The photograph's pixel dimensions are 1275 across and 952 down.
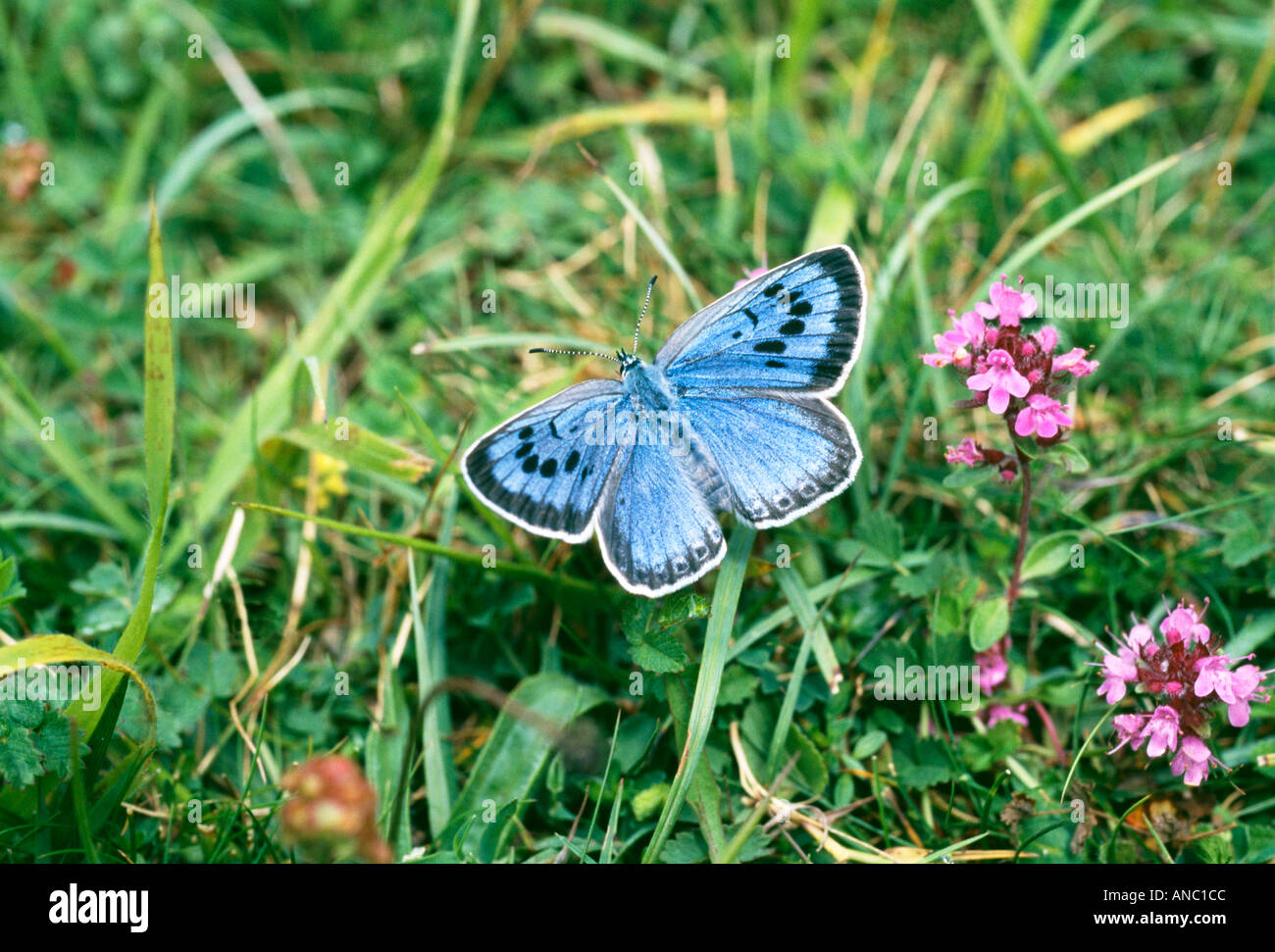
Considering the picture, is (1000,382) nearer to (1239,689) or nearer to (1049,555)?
(1049,555)

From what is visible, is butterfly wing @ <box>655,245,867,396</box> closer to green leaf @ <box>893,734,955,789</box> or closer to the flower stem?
the flower stem

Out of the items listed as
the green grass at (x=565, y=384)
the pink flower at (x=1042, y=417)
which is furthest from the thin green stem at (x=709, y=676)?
the pink flower at (x=1042, y=417)

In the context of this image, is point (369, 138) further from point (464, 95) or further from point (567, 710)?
point (567, 710)

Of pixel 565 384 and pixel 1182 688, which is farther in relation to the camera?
pixel 565 384

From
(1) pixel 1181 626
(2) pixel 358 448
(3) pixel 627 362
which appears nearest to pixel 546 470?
(3) pixel 627 362

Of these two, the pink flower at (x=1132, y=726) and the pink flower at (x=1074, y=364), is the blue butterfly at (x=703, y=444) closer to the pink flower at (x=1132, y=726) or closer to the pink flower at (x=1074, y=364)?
the pink flower at (x=1074, y=364)

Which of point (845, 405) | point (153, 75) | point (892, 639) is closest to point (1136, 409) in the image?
point (845, 405)

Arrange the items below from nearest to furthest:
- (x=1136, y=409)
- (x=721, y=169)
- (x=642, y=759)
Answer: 1. (x=642, y=759)
2. (x=1136, y=409)
3. (x=721, y=169)
